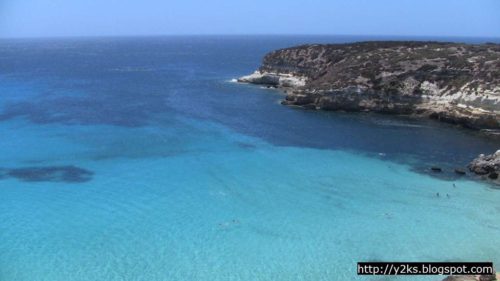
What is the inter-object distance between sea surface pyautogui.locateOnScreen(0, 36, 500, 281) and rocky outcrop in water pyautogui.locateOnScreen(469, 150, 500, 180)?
199 cm

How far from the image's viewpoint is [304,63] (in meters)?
101

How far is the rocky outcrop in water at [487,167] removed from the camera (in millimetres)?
43281

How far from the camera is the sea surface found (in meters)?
29.5

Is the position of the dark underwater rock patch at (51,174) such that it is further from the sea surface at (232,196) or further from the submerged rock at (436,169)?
the submerged rock at (436,169)

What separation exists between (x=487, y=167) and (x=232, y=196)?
23.4 m

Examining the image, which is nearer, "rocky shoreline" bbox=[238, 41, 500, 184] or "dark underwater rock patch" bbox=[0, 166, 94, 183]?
"dark underwater rock patch" bbox=[0, 166, 94, 183]

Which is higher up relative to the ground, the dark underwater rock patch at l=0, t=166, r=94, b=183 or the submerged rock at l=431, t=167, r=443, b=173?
the submerged rock at l=431, t=167, r=443, b=173

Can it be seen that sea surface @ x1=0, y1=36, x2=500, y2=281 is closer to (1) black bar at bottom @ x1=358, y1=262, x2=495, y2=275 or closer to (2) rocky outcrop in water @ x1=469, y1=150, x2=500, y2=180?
(1) black bar at bottom @ x1=358, y1=262, x2=495, y2=275

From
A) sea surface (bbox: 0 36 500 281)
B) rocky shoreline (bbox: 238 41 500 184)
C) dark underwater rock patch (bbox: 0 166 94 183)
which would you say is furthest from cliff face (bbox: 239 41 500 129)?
dark underwater rock patch (bbox: 0 166 94 183)

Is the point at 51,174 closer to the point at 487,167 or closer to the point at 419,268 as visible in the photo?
the point at 419,268

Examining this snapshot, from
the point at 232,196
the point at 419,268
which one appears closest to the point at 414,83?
the point at 232,196

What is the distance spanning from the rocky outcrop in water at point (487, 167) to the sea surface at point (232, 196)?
1986 mm

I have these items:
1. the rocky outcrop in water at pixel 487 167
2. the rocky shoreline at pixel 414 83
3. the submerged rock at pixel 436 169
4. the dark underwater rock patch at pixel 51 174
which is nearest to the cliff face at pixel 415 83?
the rocky shoreline at pixel 414 83

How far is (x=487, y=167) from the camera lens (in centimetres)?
4422
